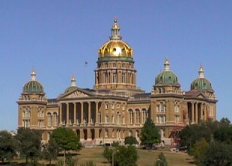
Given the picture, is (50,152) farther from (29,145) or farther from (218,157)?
(218,157)

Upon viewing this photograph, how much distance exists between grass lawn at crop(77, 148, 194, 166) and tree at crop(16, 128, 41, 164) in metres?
7.54

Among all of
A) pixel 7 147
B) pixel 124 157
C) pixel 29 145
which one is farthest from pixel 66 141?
pixel 124 157

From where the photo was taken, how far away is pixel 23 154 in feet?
536

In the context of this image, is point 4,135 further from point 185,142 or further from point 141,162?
point 185,142

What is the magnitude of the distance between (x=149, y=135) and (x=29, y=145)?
35.9 m

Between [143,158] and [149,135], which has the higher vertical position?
[149,135]

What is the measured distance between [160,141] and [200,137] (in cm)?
1713

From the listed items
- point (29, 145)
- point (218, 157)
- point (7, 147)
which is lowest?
point (218, 157)

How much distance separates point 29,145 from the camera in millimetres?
161500

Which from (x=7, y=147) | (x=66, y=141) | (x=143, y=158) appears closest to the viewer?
(x=7, y=147)

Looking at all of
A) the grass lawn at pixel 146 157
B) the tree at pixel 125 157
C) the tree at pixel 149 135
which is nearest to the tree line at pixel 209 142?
the grass lawn at pixel 146 157

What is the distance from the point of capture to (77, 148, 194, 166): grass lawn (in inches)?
6339

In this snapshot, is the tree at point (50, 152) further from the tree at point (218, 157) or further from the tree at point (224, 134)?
the tree at point (218, 157)

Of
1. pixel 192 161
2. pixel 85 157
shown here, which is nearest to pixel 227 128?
pixel 192 161
